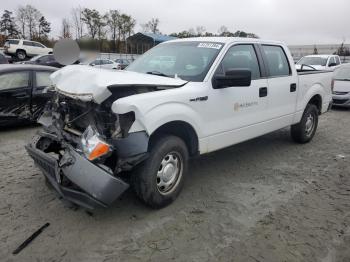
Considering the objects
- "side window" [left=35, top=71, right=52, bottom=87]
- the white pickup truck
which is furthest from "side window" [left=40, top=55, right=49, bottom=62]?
the white pickup truck

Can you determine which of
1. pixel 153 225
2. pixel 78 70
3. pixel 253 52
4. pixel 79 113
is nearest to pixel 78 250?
pixel 153 225

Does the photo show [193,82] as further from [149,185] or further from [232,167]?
[232,167]

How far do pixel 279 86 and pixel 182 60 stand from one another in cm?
177

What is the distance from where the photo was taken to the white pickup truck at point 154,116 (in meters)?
3.28

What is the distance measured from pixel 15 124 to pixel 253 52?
4970mm

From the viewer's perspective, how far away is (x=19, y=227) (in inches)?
133

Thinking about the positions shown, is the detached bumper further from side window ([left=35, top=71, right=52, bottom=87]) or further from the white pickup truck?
side window ([left=35, top=71, right=52, bottom=87])

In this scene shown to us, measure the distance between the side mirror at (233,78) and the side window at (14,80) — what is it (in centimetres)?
472

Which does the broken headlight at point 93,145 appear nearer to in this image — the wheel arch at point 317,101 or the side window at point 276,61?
→ the side window at point 276,61

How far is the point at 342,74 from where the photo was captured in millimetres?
11953

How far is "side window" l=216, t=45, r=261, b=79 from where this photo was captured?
4.50 meters

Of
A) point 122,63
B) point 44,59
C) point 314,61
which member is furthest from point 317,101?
point 44,59

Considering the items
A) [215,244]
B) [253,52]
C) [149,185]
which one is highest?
[253,52]

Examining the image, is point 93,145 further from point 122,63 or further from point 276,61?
point 122,63
